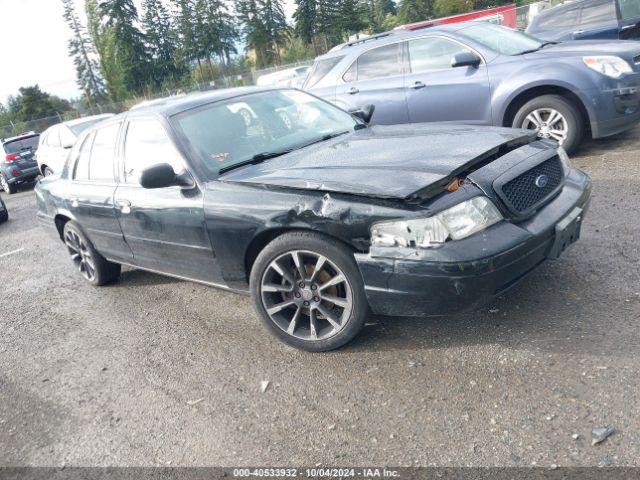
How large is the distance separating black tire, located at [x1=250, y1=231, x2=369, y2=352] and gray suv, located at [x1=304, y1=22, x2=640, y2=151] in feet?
12.9

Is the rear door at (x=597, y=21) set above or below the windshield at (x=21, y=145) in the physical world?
below

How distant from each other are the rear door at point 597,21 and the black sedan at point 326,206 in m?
7.00

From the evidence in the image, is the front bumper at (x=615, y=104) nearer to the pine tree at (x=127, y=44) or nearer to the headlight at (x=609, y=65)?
the headlight at (x=609, y=65)

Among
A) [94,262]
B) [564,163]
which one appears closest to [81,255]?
[94,262]

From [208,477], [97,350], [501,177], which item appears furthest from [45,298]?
[501,177]

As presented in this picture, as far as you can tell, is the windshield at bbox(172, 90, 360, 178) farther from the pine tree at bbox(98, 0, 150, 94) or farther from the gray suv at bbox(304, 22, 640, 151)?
the pine tree at bbox(98, 0, 150, 94)

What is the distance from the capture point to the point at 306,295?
10.4 ft

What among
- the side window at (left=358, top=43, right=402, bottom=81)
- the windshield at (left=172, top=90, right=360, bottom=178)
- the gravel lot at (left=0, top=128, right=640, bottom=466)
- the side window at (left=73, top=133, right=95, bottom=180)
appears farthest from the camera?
the side window at (left=358, top=43, right=402, bottom=81)

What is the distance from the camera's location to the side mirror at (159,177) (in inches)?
135

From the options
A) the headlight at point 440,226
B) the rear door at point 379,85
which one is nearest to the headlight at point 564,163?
the headlight at point 440,226

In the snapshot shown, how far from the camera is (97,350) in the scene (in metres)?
3.96

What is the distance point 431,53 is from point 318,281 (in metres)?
4.77

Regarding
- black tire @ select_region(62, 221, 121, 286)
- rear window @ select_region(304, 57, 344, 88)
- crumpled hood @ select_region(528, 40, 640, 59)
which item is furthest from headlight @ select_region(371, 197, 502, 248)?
rear window @ select_region(304, 57, 344, 88)

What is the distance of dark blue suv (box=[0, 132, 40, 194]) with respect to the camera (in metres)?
14.8
